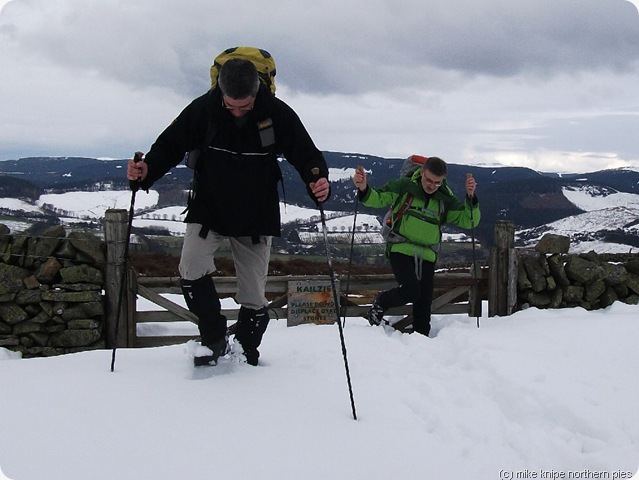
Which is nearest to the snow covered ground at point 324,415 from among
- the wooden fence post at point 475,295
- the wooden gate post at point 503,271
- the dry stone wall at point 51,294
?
the dry stone wall at point 51,294

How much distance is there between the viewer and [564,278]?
24.1 feet

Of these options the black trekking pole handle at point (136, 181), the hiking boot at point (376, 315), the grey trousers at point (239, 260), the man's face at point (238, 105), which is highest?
the man's face at point (238, 105)

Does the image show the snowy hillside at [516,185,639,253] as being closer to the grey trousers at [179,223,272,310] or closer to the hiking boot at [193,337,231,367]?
the grey trousers at [179,223,272,310]

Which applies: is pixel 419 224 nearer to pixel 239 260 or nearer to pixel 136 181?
pixel 239 260

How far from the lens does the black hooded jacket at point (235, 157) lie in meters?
3.58

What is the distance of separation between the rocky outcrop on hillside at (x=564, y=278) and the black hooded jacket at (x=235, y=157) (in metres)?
4.72

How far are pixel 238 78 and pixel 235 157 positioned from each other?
0.57 meters

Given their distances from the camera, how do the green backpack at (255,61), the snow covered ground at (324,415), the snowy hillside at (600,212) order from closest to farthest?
1. the snow covered ground at (324,415)
2. the green backpack at (255,61)
3. the snowy hillside at (600,212)

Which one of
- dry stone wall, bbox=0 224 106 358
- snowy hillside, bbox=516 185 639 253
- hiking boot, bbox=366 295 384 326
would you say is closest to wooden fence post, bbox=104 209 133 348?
dry stone wall, bbox=0 224 106 358

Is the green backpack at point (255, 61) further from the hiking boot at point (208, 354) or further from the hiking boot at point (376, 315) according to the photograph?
the hiking boot at point (376, 315)

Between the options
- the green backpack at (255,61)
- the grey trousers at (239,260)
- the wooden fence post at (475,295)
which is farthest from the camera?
the wooden fence post at (475,295)

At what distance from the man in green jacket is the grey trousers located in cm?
217

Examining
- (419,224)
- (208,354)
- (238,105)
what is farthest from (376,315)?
(238,105)

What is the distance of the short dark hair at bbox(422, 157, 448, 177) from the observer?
567 cm
